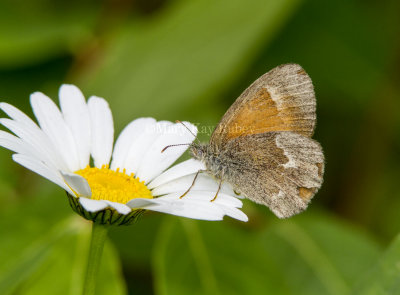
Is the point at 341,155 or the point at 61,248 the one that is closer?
the point at 61,248

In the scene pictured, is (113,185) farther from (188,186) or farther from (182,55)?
(182,55)

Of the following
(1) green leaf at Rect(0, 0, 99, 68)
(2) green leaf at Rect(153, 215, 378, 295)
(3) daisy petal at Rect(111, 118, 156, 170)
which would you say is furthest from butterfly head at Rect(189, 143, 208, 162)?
(1) green leaf at Rect(0, 0, 99, 68)

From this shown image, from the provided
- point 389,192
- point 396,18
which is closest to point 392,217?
point 389,192

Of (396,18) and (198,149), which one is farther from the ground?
(396,18)

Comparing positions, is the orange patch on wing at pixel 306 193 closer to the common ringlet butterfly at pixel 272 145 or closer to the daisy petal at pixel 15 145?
the common ringlet butterfly at pixel 272 145

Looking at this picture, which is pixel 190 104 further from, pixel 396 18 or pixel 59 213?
pixel 396 18

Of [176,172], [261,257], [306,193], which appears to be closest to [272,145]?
[306,193]

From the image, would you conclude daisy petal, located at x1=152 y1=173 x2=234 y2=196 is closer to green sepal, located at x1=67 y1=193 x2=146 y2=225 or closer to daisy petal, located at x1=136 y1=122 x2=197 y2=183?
daisy petal, located at x1=136 y1=122 x2=197 y2=183
